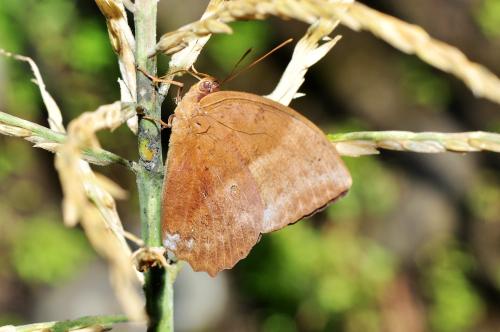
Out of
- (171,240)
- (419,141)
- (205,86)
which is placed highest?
(205,86)

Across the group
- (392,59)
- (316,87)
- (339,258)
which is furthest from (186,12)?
(339,258)

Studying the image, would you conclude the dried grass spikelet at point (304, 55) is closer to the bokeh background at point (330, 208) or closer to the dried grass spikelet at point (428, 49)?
the dried grass spikelet at point (428, 49)

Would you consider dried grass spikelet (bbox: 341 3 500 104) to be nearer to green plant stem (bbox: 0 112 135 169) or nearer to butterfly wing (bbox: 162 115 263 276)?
green plant stem (bbox: 0 112 135 169)

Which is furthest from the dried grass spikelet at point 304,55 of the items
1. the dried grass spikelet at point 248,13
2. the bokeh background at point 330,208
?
the bokeh background at point 330,208

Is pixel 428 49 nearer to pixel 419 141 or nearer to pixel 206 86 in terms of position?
pixel 419 141

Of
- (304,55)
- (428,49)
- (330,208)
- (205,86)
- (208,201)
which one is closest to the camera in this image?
(428,49)

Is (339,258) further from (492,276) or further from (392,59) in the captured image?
(392,59)

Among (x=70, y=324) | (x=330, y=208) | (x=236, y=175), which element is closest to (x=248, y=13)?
(x=70, y=324)
